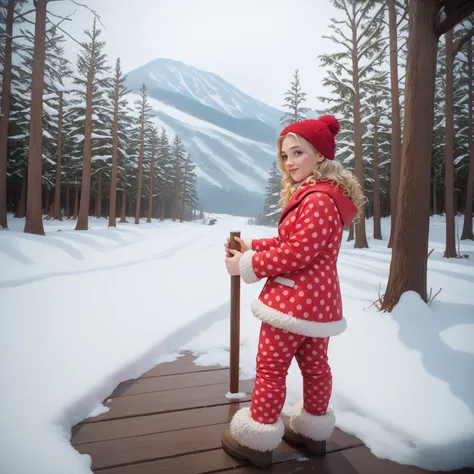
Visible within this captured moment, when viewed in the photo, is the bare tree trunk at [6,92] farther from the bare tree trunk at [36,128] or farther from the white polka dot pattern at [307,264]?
the white polka dot pattern at [307,264]

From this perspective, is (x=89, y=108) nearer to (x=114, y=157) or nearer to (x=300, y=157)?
(x=114, y=157)

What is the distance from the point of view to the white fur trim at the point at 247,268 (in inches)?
71.7

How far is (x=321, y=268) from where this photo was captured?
177 centimetres

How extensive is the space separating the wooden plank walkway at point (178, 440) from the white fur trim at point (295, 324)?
75cm

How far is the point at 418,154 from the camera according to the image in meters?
3.66

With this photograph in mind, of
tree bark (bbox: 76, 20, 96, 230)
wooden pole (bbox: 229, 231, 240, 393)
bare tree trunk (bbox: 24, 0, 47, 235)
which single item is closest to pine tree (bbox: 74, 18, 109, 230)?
tree bark (bbox: 76, 20, 96, 230)

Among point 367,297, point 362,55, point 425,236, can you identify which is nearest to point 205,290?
point 367,297

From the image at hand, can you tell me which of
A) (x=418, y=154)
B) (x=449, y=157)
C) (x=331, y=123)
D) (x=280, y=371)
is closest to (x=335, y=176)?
(x=331, y=123)

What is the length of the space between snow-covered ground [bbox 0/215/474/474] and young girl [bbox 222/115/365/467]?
553 mm

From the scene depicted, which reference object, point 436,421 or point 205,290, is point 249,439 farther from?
point 205,290

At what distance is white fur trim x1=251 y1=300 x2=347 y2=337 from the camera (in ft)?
5.48

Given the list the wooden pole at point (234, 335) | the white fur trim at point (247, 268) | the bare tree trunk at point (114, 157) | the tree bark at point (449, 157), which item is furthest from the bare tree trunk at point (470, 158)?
the bare tree trunk at point (114, 157)

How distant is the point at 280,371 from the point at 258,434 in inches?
13.6

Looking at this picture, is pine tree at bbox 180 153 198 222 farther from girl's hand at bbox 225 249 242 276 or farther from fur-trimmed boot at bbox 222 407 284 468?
fur-trimmed boot at bbox 222 407 284 468
